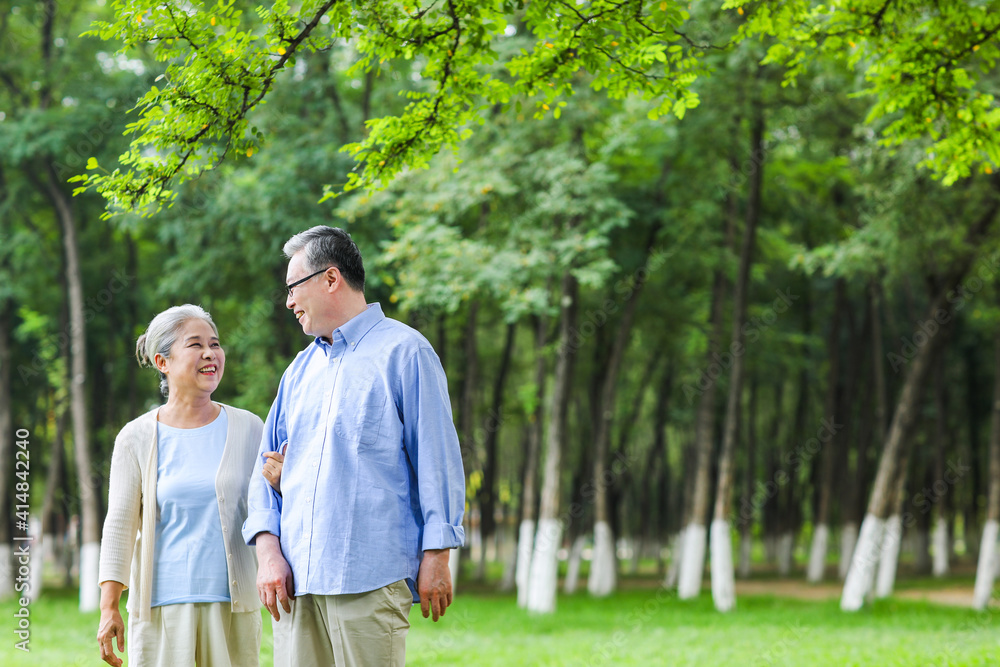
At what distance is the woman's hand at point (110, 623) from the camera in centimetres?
324

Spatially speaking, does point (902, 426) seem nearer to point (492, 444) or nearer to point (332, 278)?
point (492, 444)

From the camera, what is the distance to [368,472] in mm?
2816

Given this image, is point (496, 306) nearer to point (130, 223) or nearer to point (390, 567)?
point (130, 223)

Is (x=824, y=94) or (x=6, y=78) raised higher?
(x=6, y=78)

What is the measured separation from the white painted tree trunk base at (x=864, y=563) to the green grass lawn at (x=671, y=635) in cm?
25

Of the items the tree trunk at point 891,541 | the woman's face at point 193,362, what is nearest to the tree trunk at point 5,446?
the tree trunk at point 891,541

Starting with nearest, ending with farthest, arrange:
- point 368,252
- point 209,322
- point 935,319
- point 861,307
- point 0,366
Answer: point 209,322
point 935,319
point 368,252
point 0,366
point 861,307

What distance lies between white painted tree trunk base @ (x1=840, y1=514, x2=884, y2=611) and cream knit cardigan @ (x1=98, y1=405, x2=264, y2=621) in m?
12.7

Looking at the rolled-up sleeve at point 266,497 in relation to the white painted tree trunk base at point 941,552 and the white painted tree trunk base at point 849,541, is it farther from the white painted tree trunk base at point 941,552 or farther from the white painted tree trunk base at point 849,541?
the white painted tree trunk base at point 941,552

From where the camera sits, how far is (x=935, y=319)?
1388cm

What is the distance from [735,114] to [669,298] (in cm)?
525

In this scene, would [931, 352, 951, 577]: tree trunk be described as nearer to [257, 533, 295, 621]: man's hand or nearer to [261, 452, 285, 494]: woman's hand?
[261, 452, 285, 494]: woman's hand

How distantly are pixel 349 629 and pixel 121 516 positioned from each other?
46.7 inches

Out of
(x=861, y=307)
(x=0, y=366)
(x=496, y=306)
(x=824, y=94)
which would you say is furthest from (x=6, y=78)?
(x=861, y=307)
